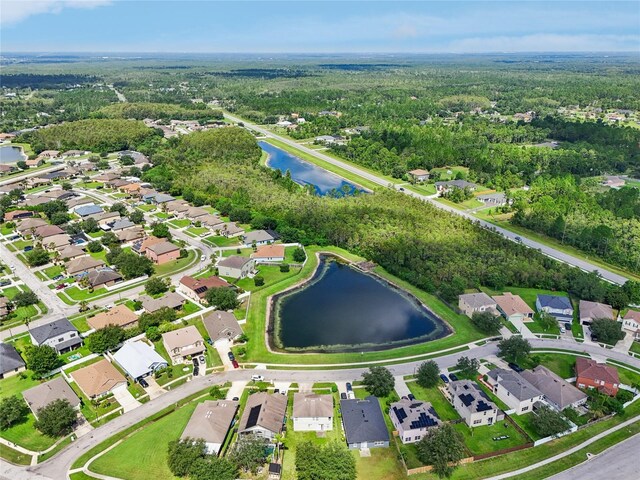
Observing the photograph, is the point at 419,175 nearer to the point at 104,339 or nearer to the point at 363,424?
the point at 363,424

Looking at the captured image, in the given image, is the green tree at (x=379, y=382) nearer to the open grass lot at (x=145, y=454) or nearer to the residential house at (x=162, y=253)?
the open grass lot at (x=145, y=454)

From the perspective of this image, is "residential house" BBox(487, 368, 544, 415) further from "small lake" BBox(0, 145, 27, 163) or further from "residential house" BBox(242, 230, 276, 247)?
"small lake" BBox(0, 145, 27, 163)

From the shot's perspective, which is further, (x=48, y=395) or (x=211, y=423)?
(x=48, y=395)

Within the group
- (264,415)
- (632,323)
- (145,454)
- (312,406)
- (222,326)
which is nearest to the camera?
(145,454)

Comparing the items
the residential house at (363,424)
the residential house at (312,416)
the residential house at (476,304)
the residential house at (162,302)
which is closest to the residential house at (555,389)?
the residential house at (476,304)

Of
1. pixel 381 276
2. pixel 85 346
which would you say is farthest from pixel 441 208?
pixel 85 346

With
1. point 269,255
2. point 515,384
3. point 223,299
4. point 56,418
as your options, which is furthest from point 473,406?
point 269,255

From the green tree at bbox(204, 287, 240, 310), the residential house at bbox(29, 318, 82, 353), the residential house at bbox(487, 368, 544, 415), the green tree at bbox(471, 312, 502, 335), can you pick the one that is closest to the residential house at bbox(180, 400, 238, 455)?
the green tree at bbox(204, 287, 240, 310)
